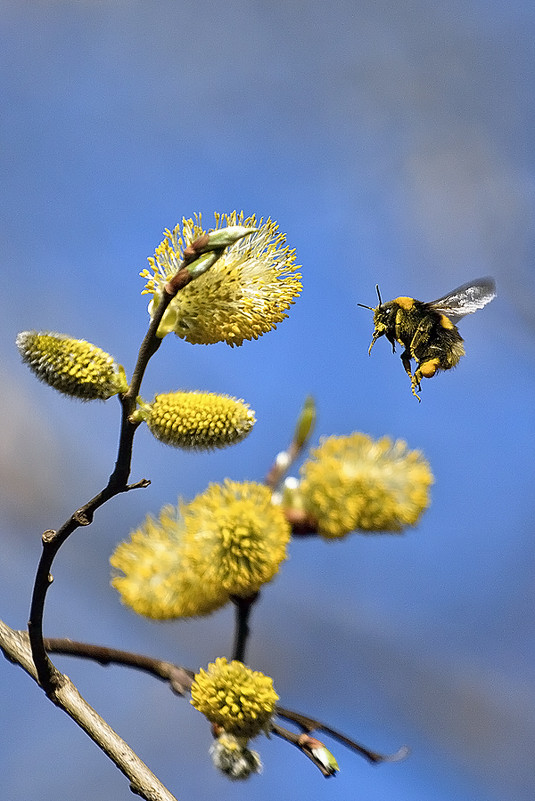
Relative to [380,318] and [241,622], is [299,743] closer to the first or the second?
[241,622]

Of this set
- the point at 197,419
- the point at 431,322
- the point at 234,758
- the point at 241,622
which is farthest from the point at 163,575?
the point at 431,322

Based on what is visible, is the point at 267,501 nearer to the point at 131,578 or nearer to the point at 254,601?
the point at 254,601

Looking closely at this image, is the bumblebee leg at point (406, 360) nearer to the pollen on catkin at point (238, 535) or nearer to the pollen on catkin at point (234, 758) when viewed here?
the pollen on catkin at point (238, 535)

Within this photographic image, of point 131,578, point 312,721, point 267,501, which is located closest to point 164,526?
point 131,578

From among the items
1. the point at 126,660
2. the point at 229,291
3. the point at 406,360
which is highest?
the point at 406,360

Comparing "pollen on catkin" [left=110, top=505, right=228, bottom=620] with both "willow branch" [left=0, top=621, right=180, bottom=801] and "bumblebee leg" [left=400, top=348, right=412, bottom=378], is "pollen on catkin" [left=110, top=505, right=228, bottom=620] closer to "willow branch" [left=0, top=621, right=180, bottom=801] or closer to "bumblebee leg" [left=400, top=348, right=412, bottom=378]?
"willow branch" [left=0, top=621, right=180, bottom=801]

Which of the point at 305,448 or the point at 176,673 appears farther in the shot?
the point at 305,448
